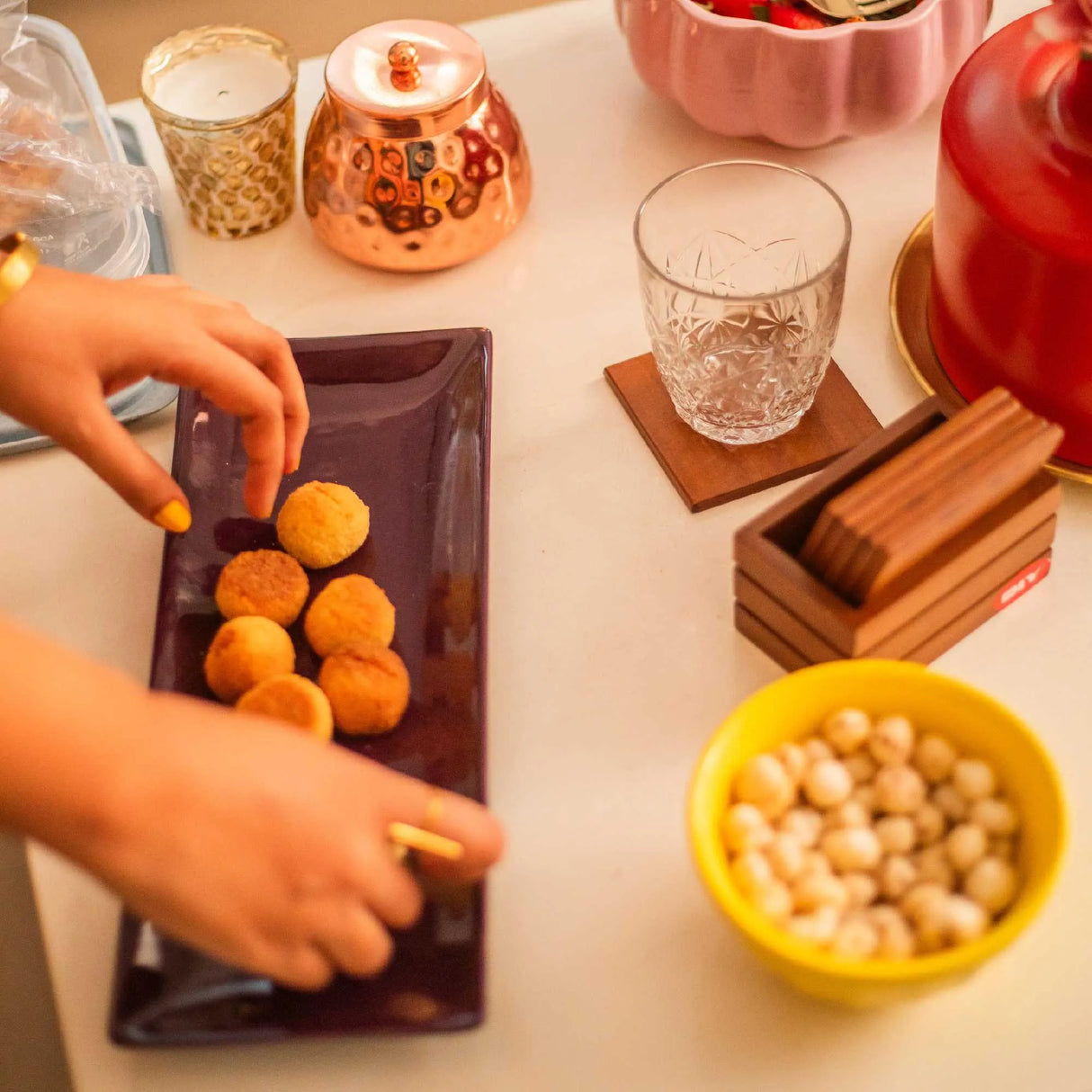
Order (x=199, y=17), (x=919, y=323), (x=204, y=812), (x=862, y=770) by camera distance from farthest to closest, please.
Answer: (x=199, y=17), (x=919, y=323), (x=862, y=770), (x=204, y=812)

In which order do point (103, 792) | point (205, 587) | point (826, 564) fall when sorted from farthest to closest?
point (205, 587)
point (826, 564)
point (103, 792)

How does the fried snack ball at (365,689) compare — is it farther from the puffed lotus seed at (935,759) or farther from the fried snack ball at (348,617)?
the puffed lotus seed at (935,759)

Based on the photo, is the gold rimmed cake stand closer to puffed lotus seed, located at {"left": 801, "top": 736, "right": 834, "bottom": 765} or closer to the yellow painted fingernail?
puffed lotus seed, located at {"left": 801, "top": 736, "right": 834, "bottom": 765}

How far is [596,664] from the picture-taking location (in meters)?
0.68

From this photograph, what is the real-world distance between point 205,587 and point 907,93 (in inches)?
22.9

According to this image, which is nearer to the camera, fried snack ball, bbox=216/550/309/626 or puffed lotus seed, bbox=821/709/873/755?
puffed lotus seed, bbox=821/709/873/755

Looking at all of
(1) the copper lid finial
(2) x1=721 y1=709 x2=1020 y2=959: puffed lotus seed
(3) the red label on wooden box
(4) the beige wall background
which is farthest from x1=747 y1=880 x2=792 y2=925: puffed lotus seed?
(4) the beige wall background

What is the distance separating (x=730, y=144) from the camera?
0.96 meters

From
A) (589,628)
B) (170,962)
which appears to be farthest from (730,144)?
(170,962)

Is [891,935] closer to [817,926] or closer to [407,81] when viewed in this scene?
[817,926]

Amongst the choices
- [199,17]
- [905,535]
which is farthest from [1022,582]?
[199,17]

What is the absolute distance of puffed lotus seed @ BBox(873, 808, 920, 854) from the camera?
54cm

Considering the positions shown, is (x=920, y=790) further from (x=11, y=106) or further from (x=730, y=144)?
(x=11, y=106)

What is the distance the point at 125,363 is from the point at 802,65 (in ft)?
1.63
